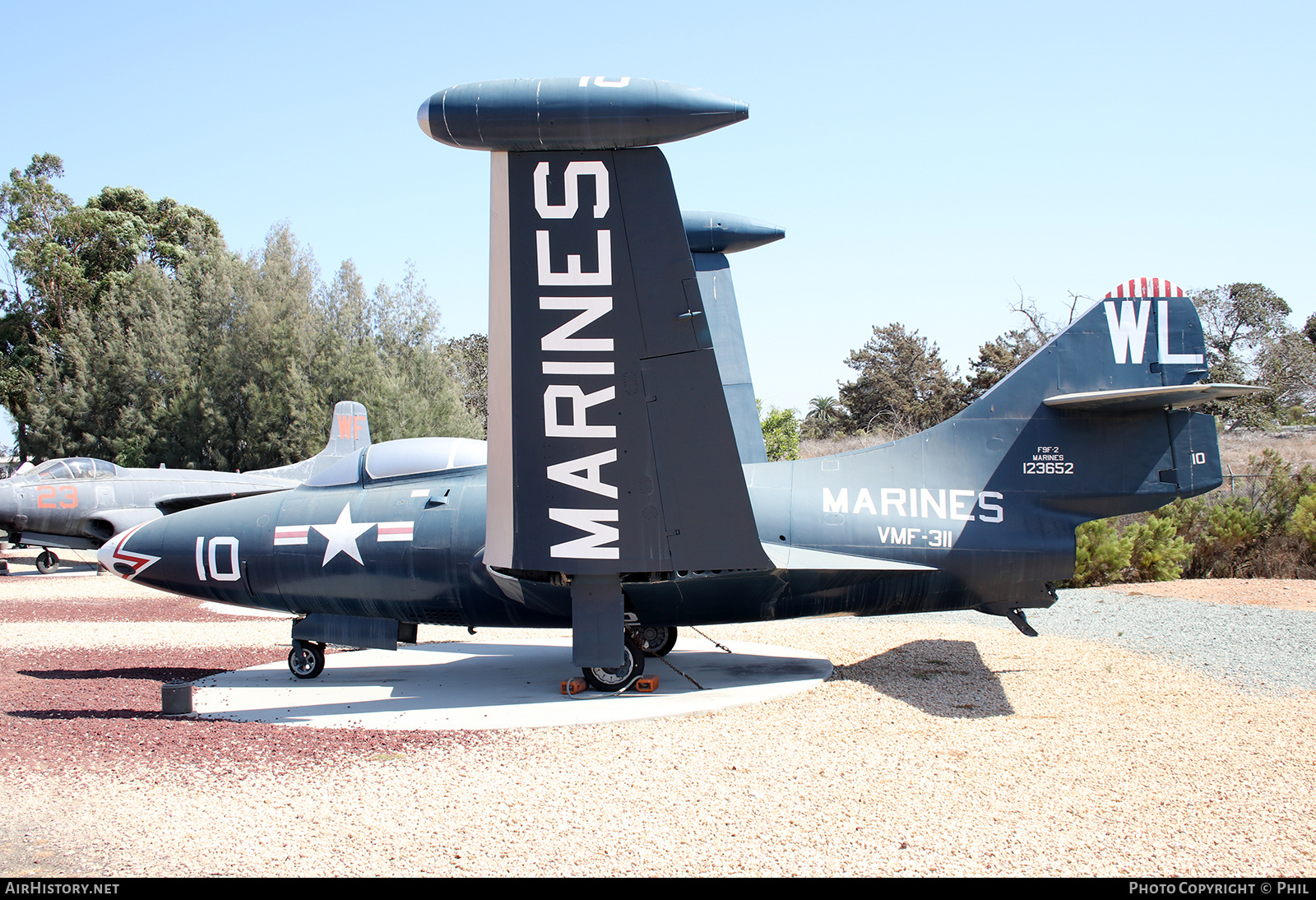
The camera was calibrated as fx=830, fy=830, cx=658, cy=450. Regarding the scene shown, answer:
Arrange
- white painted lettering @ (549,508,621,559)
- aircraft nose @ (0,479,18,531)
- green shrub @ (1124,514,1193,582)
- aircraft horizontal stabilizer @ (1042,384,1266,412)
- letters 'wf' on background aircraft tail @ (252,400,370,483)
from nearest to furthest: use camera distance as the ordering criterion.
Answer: white painted lettering @ (549,508,621,559) → aircraft horizontal stabilizer @ (1042,384,1266,412) → green shrub @ (1124,514,1193,582) → aircraft nose @ (0,479,18,531) → letters 'wf' on background aircraft tail @ (252,400,370,483)

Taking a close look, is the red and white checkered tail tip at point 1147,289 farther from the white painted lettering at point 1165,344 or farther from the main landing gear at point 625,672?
the main landing gear at point 625,672

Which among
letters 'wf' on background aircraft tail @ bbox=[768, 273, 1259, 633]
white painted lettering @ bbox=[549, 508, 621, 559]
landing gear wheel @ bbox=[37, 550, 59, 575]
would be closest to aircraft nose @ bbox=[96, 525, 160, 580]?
white painted lettering @ bbox=[549, 508, 621, 559]

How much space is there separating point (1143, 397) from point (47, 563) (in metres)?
26.2

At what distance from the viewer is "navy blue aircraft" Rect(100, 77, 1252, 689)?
6.50m

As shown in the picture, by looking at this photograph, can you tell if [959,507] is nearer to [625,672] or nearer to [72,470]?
[625,672]

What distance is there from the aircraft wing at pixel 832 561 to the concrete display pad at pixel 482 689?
4.53ft

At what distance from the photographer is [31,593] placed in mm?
18297

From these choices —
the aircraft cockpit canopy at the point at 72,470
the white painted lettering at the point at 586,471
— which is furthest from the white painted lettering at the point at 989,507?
the aircraft cockpit canopy at the point at 72,470

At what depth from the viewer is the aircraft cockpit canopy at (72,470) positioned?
67.3 feet

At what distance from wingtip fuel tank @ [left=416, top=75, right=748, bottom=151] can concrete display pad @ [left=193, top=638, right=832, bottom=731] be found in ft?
17.0

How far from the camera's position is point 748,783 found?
593cm

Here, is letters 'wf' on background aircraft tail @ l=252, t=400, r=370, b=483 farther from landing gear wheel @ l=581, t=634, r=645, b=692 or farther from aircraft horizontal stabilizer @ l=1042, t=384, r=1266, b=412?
aircraft horizontal stabilizer @ l=1042, t=384, r=1266, b=412

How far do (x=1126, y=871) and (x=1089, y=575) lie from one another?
1396 cm

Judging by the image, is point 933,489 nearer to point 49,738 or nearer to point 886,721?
point 886,721
